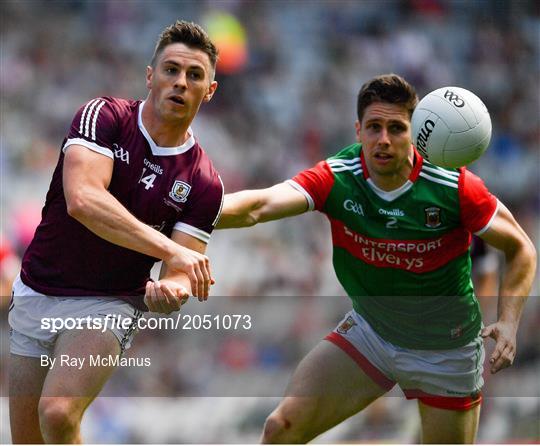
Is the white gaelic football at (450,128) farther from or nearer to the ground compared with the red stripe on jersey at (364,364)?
farther from the ground

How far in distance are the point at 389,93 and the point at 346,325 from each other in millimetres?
1331

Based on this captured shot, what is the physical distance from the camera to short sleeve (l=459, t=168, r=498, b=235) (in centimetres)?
596

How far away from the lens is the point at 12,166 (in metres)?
11.9

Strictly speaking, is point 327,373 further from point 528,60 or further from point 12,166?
point 528,60

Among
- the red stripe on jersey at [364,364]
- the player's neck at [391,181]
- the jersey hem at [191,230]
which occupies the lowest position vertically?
the red stripe on jersey at [364,364]

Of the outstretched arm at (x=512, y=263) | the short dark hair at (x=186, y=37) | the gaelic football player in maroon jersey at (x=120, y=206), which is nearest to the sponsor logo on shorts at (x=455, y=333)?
the outstretched arm at (x=512, y=263)

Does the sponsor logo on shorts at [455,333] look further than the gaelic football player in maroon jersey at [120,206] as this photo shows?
Yes

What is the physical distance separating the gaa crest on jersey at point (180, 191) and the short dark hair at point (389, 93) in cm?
125

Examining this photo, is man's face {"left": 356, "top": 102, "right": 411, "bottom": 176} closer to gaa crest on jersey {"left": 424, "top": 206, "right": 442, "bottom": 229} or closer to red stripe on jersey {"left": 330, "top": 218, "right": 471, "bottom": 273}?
gaa crest on jersey {"left": 424, "top": 206, "right": 442, "bottom": 229}

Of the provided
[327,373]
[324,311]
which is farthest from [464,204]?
[324,311]

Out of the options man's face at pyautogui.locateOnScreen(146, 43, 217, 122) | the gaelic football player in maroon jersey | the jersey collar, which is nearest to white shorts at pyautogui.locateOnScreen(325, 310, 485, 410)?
the gaelic football player in maroon jersey

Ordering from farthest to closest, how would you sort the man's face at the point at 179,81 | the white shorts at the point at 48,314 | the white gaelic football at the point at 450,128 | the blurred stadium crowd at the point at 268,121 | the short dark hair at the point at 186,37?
1. the blurred stadium crowd at the point at 268,121
2. the white gaelic football at the point at 450,128
3. the short dark hair at the point at 186,37
4. the man's face at the point at 179,81
5. the white shorts at the point at 48,314

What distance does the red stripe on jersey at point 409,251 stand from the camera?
6066mm

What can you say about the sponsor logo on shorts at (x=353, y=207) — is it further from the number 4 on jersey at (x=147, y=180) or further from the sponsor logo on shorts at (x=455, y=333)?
the number 4 on jersey at (x=147, y=180)
